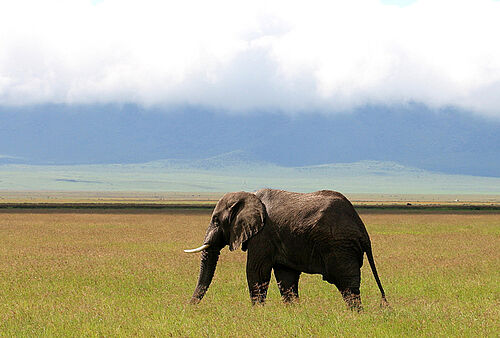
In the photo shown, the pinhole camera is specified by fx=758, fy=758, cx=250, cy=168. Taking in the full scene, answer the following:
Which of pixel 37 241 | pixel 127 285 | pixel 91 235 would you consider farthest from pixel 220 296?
pixel 91 235

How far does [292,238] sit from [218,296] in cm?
362

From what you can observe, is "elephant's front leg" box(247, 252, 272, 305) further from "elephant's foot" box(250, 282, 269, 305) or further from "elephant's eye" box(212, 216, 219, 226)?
"elephant's eye" box(212, 216, 219, 226)

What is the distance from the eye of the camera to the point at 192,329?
1252 centimetres

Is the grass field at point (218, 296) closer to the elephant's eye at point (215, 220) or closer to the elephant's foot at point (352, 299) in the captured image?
the elephant's foot at point (352, 299)

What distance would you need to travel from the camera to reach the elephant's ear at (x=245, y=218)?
14.1 m

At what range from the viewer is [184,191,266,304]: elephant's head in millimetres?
14125

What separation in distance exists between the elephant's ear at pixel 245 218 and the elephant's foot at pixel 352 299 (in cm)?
197

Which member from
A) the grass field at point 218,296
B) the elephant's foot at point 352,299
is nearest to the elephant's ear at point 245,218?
the grass field at point 218,296

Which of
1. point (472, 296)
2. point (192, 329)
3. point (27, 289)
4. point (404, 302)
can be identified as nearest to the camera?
point (192, 329)

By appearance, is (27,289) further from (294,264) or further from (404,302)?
(404,302)

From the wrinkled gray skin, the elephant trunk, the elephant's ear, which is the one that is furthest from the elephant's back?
the elephant trunk

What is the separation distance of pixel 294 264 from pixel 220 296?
3.28m

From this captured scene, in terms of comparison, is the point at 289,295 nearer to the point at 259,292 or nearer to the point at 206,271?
the point at 259,292

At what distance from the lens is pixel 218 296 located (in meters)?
16.9
